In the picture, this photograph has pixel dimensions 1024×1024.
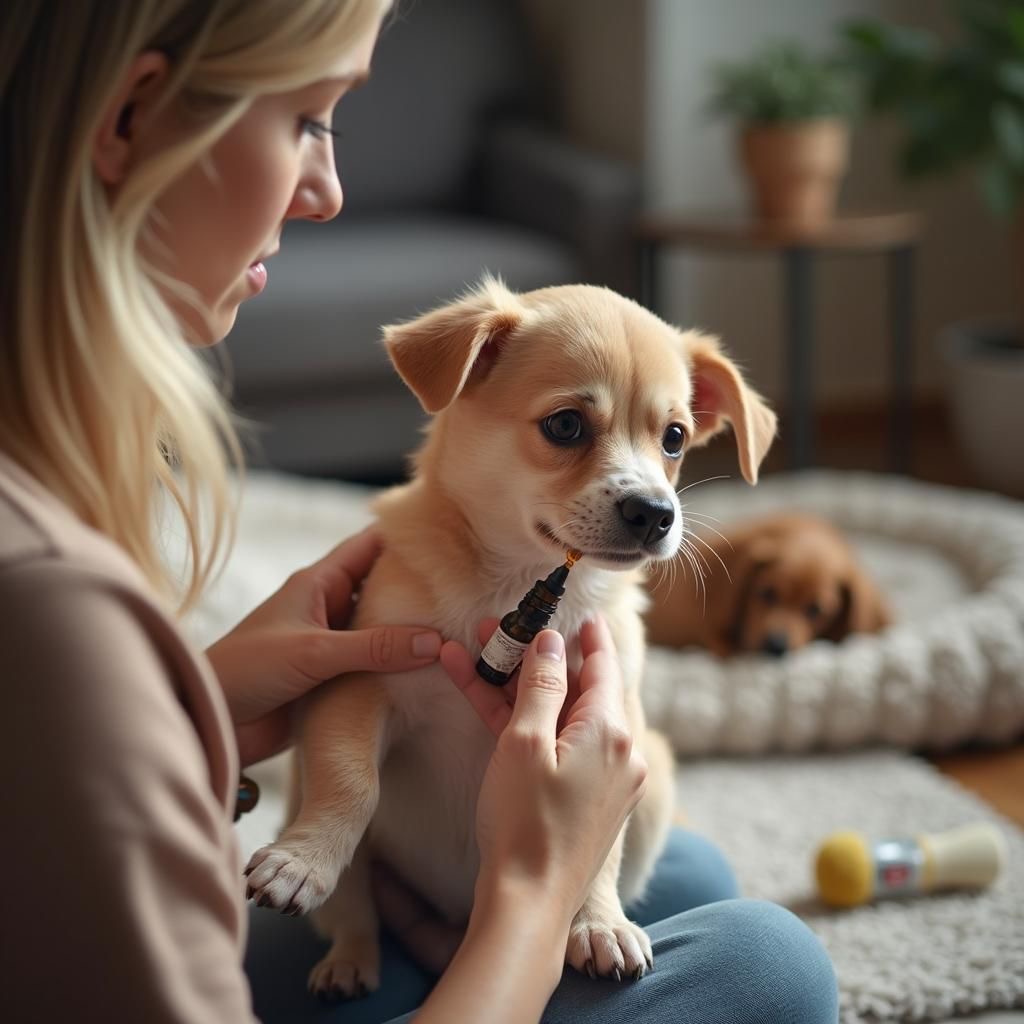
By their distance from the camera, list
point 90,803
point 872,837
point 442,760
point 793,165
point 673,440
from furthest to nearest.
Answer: point 793,165
point 872,837
point 673,440
point 442,760
point 90,803

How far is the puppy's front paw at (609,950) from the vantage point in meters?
1.01

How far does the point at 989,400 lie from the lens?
3.60 meters

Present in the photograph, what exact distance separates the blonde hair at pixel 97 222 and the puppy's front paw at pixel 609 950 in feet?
1.69

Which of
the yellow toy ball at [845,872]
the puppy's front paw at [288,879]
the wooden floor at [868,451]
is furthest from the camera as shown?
the wooden floor at [868,451]

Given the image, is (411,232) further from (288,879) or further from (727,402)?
(288,879)

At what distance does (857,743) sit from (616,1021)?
4.82ft

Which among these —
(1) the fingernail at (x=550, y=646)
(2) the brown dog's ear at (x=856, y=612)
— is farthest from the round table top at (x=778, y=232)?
(1) the fingernail at (x=550, y=646)

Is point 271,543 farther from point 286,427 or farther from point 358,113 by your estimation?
point 358,113

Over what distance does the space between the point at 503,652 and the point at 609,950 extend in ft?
0.87

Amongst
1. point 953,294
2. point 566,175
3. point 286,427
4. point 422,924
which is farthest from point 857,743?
point 953,294

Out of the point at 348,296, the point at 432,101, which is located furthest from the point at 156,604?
the point at 432,101

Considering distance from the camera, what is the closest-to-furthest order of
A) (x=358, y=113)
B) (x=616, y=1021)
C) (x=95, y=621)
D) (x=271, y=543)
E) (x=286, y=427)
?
(x=95, y=621) → (x=616, y=1021) → (x=271, y=543) → (x=286, y=427) → (x=358, y=113)

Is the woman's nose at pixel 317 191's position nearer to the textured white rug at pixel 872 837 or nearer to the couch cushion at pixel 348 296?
the textured white rug at pixel 872 837

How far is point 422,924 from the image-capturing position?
4.14ft
